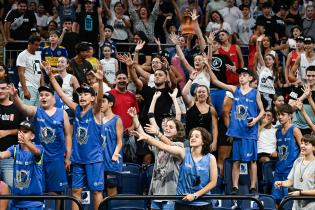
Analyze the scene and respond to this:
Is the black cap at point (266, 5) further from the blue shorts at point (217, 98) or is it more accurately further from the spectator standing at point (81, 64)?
the spectator standing at point (81, 64)

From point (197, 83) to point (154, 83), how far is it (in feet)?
2.33

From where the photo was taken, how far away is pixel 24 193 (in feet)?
41.3

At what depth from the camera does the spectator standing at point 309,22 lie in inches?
784

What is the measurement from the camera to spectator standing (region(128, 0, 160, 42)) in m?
19.3

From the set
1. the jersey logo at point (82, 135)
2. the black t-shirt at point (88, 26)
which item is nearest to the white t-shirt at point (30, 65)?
the black t-shirt at point (88, 26)

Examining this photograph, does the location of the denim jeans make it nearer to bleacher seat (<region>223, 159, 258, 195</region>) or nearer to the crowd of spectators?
the crowd of spectators

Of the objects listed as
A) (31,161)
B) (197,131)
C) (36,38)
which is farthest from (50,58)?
(197,131)

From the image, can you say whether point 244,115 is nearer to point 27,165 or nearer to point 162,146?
point 162,146

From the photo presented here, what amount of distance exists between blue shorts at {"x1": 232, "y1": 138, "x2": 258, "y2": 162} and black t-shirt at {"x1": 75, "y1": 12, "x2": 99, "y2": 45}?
16.7ft

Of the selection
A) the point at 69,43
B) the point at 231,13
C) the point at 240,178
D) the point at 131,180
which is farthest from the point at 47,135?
the point at 231,13

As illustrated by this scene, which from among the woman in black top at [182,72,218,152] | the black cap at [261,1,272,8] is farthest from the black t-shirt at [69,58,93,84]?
the black cap at [261,1,272,8]

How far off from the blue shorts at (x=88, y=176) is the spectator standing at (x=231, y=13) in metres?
7.53

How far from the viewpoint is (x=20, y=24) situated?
63.0 feet

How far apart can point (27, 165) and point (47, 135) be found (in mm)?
864
